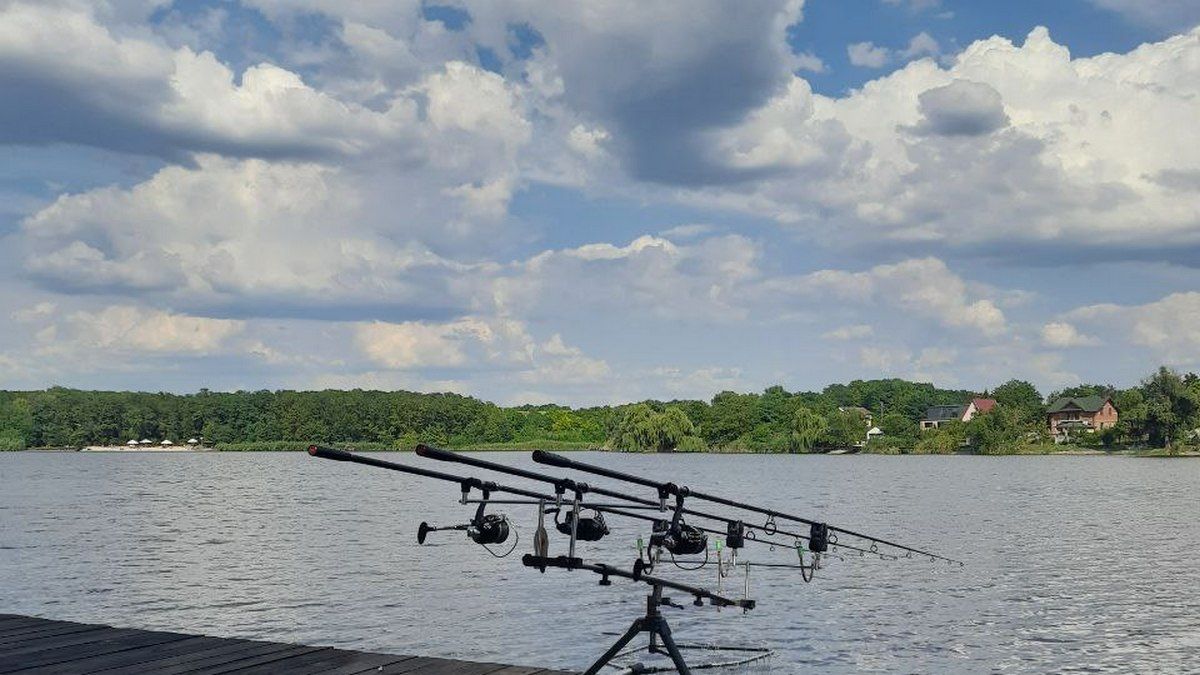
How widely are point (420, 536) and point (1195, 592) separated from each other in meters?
27.8

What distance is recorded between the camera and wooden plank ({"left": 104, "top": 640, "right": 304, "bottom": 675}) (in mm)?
12062

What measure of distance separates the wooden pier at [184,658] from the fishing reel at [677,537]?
2580 mm

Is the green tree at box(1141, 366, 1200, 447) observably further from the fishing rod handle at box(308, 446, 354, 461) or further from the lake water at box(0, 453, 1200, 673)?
the fishing rod handle at box(308, 446, 354, 461)

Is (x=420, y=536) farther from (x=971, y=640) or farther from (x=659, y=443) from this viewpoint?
(x=659, y=443)

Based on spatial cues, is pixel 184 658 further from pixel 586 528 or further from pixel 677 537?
pixel 677 537

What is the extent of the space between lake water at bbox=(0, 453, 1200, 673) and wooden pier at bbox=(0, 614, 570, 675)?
786cm

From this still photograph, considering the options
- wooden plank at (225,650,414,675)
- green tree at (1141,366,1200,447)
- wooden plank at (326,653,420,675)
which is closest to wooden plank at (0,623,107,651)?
wooden plank at (225,650,414,675)

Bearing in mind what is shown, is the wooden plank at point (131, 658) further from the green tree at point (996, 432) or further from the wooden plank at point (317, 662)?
the green tree at point (996, 432)

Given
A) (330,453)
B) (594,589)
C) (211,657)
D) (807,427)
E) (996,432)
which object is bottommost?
(594,589)

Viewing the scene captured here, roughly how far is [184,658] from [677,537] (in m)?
6.07

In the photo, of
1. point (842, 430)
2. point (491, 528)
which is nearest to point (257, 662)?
point (491, 528)

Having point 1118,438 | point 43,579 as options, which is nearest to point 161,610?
point 43,579

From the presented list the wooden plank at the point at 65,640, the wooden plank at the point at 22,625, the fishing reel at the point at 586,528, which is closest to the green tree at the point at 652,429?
the wooden plank at the point at 22,625

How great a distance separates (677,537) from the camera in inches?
418
